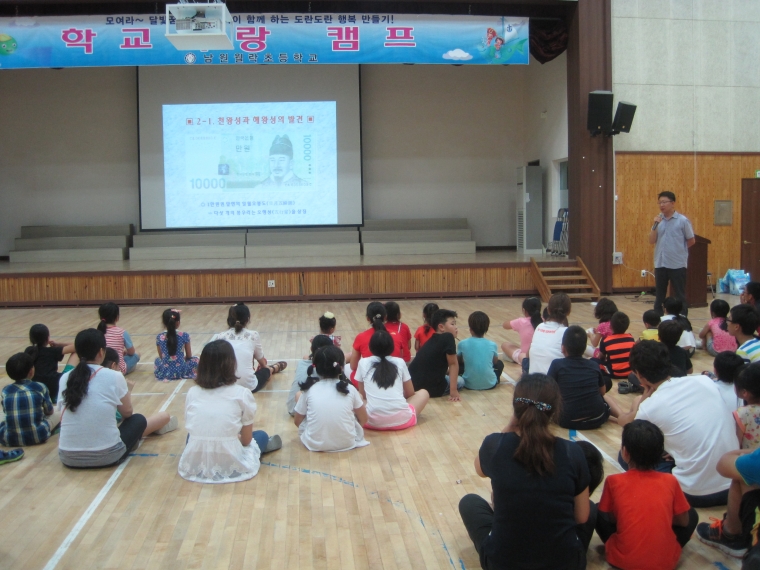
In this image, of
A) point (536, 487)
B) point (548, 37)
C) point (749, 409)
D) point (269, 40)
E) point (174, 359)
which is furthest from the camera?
point (548, 37)

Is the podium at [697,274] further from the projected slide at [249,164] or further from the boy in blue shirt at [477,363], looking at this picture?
the projected slide at [249,164]

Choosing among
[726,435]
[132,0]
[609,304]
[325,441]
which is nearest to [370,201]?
[132,0]

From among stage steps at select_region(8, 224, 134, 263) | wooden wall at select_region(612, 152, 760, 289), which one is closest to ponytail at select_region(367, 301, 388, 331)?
wooden wall at select_region(612, 152, 760, 289)

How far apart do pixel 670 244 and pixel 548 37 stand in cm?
475

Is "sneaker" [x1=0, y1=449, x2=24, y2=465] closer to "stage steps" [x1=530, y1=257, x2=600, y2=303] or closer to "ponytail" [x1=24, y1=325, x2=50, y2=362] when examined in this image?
"ponytail" [x1=24, y1=325, x2=50, y2=362]

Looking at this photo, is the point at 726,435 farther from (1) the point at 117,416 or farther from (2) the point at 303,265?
(2) the point at 303,265

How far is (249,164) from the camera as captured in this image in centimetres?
1250

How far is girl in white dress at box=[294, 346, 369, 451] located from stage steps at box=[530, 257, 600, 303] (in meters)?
6.50

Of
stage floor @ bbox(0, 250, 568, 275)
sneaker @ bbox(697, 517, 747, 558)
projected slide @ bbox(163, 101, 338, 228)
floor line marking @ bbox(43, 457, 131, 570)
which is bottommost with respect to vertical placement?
floor line marking @ bbox(43, 457, 131, 570)

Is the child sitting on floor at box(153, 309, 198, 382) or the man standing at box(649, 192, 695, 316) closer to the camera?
the child sitting on floor at box(153, 309, 198, 382)

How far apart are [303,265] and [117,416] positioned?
21.8 ft

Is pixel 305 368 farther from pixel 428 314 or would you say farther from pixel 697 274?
pixel 697 274

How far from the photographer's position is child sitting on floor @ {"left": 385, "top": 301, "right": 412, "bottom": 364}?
5188mm

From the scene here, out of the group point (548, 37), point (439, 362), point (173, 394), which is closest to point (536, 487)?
point (439, 362)
